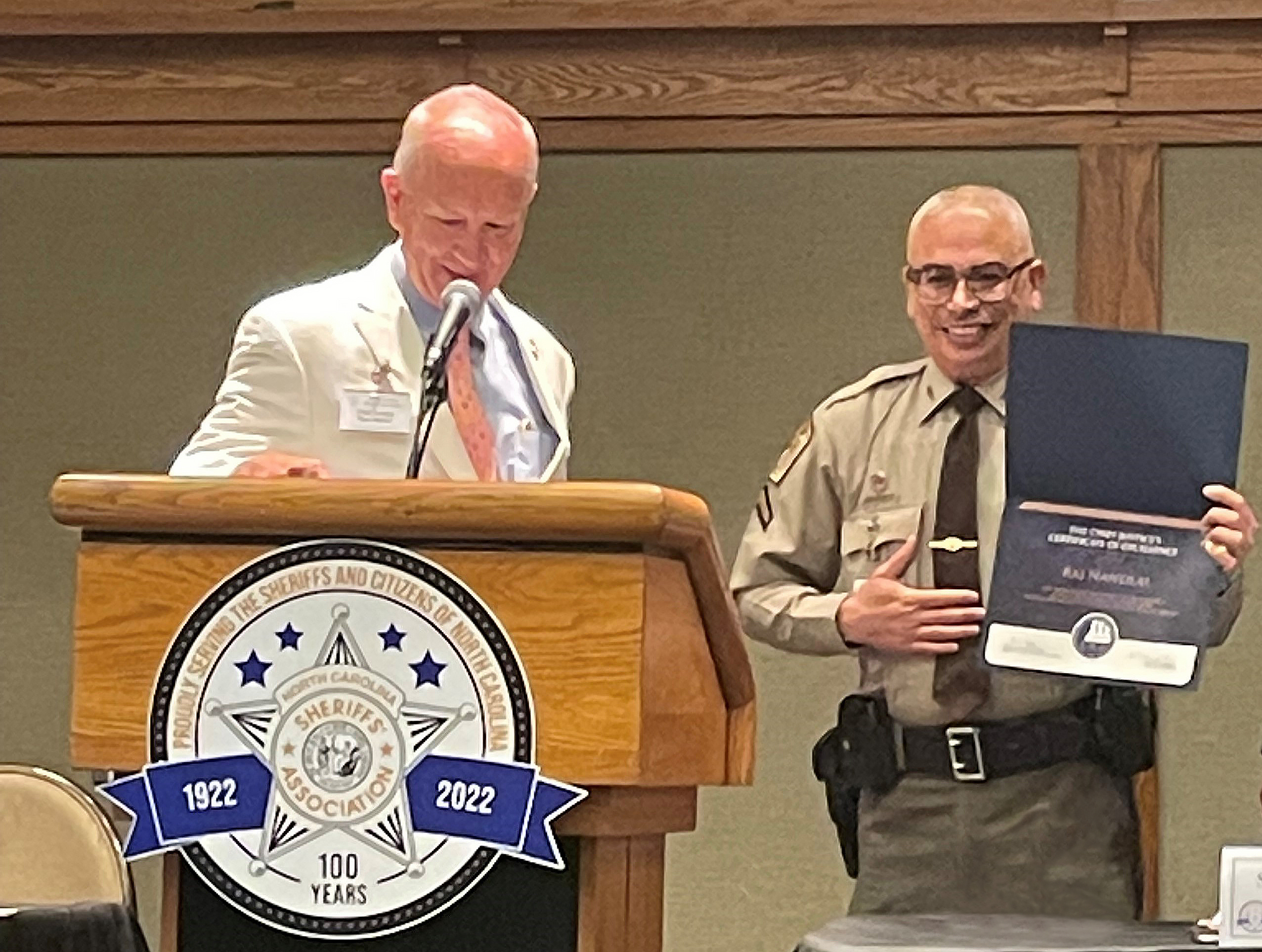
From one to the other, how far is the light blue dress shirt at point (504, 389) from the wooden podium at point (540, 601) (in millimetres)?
892

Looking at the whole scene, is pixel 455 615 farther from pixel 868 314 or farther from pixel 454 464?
pixel 868 314

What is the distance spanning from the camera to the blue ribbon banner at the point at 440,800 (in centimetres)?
185

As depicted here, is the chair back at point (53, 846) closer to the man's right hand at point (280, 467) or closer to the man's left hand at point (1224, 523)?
the man's right hand at point (280, 467)

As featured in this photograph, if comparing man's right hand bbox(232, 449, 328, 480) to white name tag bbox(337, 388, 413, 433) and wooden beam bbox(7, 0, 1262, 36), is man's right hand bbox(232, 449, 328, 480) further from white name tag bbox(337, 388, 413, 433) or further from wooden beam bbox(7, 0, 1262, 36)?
wooden beam bbox(7, 0, 1262, 36)

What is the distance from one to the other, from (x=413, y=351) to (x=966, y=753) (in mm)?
923

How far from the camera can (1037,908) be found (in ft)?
9.97

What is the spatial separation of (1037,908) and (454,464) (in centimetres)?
101

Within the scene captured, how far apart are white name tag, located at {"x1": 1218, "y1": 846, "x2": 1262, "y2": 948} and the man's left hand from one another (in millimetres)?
848

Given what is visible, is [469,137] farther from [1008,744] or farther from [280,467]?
[1008,744]

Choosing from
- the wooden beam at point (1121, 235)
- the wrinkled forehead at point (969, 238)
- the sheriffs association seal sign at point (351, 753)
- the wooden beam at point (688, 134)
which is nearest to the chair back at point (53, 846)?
the sheriffs association seal sign at point (351, 753)

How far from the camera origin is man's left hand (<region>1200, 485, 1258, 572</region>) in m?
2.69

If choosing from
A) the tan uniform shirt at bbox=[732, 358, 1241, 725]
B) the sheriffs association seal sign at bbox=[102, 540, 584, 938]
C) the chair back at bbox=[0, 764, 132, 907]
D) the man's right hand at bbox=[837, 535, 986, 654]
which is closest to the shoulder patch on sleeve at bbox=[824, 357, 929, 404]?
the tan uniform shirt at bbox=[732, 358, 1241, 725]

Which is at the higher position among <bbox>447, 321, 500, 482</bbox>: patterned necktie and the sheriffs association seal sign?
<bbox>447, 321, 500, 482</bbox>: patterned necktie

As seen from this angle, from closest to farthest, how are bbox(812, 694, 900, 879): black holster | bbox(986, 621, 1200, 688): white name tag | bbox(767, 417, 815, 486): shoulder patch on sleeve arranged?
bbox(986, 621, 1200, 688): white name tag, bbox(812, 694, 900, 879): black holster, bbox(767, 417, 815, 486): shoulder patch on sleeve
